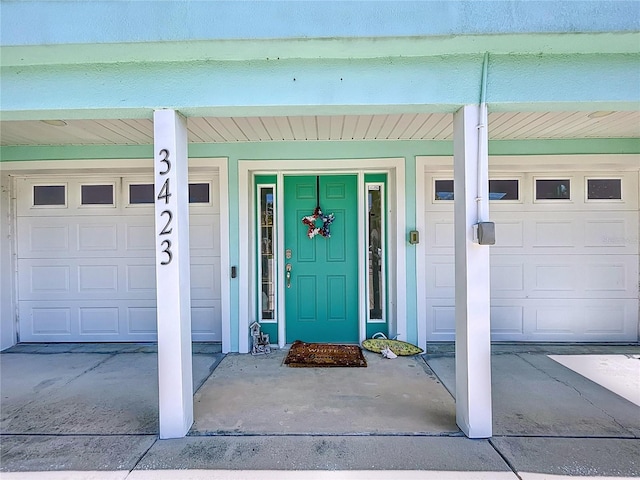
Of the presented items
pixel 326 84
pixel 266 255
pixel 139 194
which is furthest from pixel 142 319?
pixel 326 84

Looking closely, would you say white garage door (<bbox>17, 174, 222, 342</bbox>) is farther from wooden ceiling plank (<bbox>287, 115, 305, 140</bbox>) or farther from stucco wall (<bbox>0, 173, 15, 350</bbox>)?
wooden ceiling plank (<bbox>287, 115, 305, 140</bbox>)

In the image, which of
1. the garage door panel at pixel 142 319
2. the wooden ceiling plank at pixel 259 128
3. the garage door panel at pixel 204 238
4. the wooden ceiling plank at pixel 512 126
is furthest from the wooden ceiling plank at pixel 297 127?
the garage door panel at pixel 142 319

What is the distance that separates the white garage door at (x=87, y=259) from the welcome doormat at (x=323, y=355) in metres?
1.16

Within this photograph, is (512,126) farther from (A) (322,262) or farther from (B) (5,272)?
(B) (5,272)

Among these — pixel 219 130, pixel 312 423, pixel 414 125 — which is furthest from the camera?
pixel 219 130

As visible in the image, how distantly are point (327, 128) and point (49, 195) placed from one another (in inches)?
150

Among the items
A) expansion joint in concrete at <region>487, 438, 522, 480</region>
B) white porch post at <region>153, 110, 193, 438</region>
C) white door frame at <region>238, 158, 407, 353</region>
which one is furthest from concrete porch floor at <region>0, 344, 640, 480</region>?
white door frame at <region>238, 158, 407, 353</region>

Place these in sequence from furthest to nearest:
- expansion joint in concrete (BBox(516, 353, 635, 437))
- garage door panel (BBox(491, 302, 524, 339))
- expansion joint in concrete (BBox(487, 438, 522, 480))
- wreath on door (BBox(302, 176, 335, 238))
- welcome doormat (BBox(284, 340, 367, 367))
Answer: garage door panel (BBox(491, 302, 524, 339))
wreath on door (BBox(302, 176, 335, 238))
welcome doormat (BBox(284, 340, 367, 367))
expansion joint in concrete (BBox(516, 353, 635, 437))
expansion joint in concrete (BBox(487, 438, 522, 480))

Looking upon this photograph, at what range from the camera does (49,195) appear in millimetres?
4691

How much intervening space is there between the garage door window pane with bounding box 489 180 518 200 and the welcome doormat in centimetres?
259

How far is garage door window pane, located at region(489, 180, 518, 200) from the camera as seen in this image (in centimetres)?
452

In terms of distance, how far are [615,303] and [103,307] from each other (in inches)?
258

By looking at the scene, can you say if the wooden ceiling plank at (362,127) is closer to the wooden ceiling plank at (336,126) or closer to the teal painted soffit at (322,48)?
the wooden ceiling plank at (336,126)

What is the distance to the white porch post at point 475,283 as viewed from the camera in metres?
2.43
